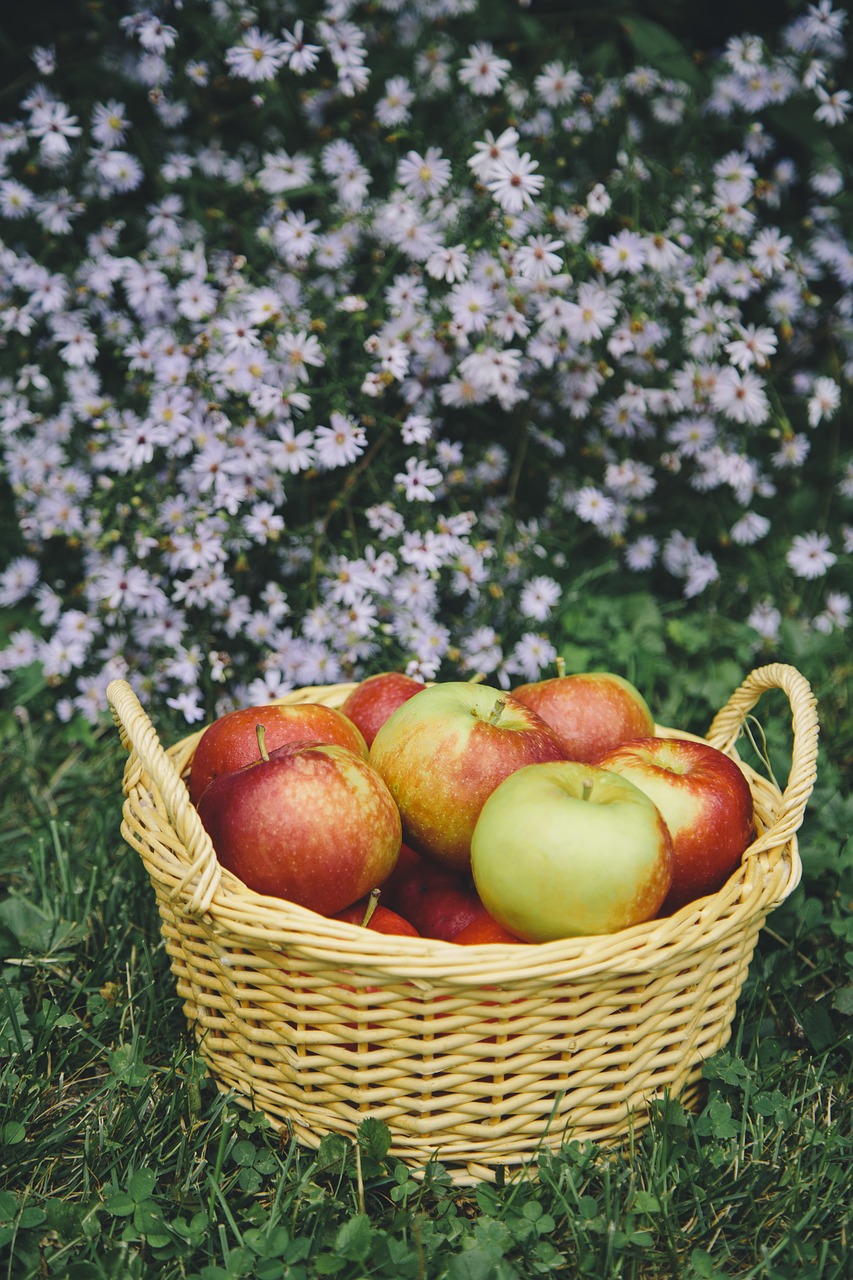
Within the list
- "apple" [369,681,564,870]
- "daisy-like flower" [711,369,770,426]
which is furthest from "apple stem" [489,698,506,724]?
"daisy-like flower" [711,369,770,426]

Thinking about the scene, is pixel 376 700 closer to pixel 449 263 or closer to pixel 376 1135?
pixel 376 1135

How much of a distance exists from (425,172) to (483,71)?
1.12ft

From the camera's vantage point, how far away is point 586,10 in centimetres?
298

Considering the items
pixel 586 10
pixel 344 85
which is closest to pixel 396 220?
pixel 344 85

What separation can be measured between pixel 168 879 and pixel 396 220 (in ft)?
5.60

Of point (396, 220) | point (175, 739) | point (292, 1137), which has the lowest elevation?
point (175, 739)

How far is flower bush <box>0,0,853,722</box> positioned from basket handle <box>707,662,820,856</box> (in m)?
0.68

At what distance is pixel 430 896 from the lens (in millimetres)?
1712

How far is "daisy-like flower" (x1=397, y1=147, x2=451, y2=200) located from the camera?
8.18ft

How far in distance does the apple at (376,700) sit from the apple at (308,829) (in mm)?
371

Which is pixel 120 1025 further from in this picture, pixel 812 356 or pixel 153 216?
pixel 812 356

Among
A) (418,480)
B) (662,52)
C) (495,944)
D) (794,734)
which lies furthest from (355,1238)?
(662,52)

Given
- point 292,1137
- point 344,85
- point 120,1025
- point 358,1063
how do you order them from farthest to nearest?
point 344,85, point 120,1025, point 292,1137, point 358,1063

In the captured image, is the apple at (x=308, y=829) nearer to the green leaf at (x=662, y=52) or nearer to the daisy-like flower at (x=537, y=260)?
the daisy-like flower at (x=537, y=260)
